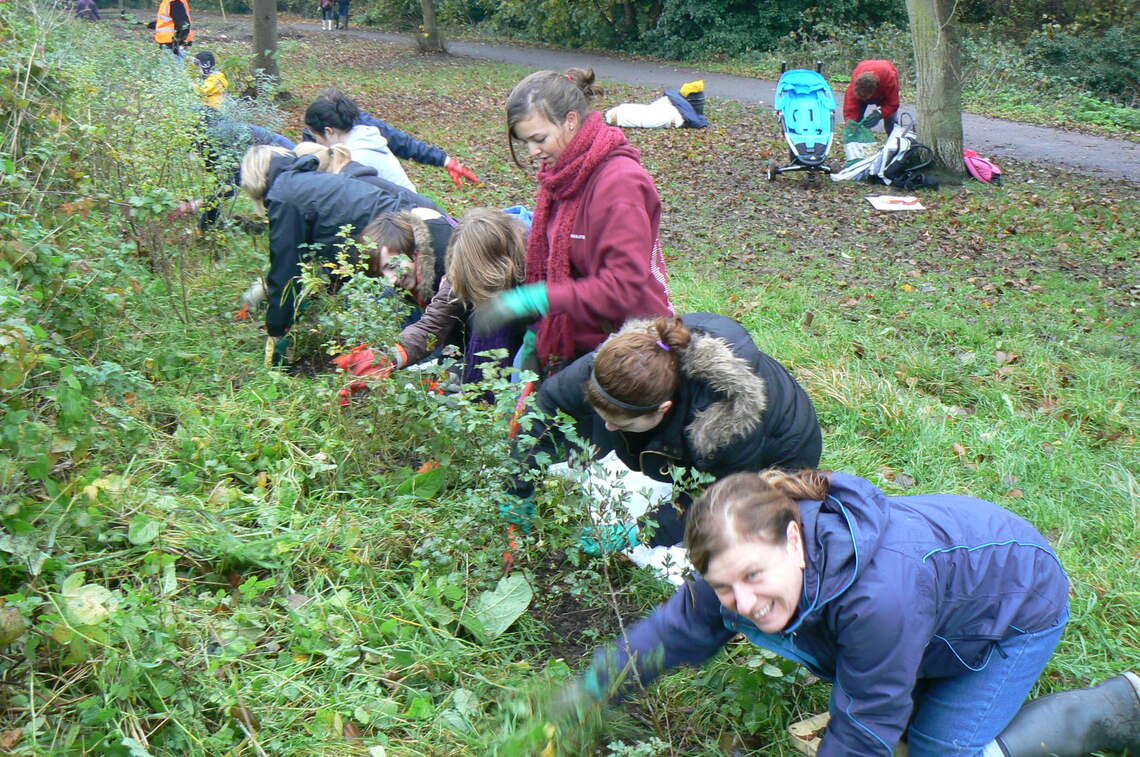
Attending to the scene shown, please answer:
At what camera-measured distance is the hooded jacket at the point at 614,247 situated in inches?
122

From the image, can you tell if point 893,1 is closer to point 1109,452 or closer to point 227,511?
point 1109,452

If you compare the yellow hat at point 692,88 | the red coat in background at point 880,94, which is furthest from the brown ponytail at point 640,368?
the yellow hat at point 692,88

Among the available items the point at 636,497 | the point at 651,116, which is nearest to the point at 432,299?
the point at 636,497

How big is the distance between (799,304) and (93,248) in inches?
166

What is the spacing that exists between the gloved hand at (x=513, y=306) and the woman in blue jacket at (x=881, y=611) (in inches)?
47.1

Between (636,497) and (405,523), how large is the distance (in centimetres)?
90

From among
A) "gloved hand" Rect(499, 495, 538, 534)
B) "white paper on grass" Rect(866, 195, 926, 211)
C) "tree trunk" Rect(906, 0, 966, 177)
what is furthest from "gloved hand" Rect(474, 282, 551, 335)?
"tree trunk" Rect(906, 0, 966, 177)

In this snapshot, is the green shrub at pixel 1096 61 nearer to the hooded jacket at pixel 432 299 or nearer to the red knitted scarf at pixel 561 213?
the hooded jacket at pixel 432 299

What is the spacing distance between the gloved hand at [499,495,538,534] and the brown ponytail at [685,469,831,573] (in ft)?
3.39

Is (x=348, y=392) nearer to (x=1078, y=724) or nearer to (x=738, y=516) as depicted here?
(x=738, y=516)

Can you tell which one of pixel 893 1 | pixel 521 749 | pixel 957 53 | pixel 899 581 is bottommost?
pixel 521 749

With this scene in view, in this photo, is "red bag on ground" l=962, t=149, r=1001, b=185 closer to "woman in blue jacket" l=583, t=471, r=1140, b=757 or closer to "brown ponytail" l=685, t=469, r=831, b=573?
"woman in blue jacket" l=583, t=471, r=1140, b=757

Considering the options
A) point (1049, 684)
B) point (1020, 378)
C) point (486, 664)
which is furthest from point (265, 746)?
point (1020, 378)

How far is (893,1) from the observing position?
21.7m
